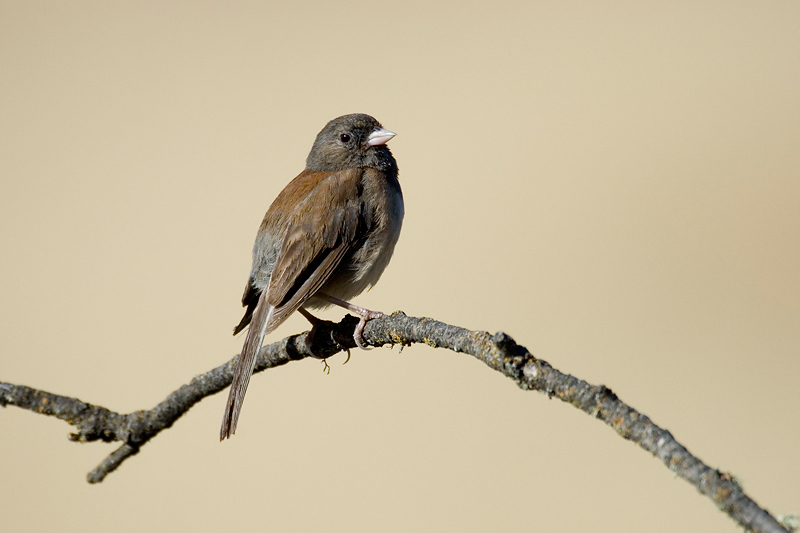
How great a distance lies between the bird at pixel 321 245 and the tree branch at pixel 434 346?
0.58ft

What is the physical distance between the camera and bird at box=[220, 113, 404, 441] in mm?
3229

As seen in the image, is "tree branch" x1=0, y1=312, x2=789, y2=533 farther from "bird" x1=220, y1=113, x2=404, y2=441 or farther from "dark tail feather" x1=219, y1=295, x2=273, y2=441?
"bird" x1=220, y1=113, x2=404, y2=441

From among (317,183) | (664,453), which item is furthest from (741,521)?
(317,183)

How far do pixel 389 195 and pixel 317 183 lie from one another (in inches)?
14.9

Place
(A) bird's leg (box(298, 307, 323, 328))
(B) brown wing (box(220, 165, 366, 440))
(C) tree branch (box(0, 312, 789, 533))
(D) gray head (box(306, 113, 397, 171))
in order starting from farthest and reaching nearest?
(D) gray head (box(306, 113, 397, 171))
(A) bird's leg (box(298, 307, 323, 328))
(B) brown wing (box(220, 165, 366, 440))
(C) tree branch (box(0, 312, 789, 533))

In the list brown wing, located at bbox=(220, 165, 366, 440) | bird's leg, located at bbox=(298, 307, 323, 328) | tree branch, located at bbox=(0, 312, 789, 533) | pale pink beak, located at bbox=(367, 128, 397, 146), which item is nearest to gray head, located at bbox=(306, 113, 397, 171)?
pale pink beak, located at bbox=(367, 128, 397, 146)

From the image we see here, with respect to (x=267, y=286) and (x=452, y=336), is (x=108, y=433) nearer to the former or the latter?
(x=267, y=286)

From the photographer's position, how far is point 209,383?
111 inches

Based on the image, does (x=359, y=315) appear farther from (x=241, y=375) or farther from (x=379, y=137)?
(x=379, y=137)

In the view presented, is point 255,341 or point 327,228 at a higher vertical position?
point 327,228

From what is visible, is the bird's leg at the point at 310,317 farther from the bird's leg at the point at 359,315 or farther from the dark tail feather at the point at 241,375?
the dark tail feather at the point at 241,375

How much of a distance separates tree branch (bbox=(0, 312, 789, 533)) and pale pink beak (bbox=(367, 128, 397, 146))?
123 centimetres

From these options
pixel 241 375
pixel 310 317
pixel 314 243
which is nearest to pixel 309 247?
pixel 314 243

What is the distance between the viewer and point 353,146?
4.06 m
